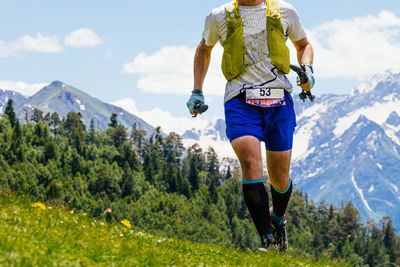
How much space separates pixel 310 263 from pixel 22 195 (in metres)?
3.71

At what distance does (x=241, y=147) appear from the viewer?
22.4ft

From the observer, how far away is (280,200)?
8078mm

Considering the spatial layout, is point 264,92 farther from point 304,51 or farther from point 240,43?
point 304,51

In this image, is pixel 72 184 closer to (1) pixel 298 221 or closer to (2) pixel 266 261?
(1) pixel 298 221

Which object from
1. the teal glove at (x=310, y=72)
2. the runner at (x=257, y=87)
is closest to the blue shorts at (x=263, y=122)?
the runner at (x=257, y=87)

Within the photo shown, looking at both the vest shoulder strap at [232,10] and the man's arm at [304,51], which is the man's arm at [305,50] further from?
the vest shoulder strap at [232,10]

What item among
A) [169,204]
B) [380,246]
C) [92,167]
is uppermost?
[92,167]

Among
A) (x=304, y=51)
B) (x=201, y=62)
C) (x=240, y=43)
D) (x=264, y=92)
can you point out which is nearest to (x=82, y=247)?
(x=264, y=92)

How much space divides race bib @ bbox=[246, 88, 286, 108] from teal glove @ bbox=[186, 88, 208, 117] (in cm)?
69

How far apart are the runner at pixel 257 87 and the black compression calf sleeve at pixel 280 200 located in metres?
0.69

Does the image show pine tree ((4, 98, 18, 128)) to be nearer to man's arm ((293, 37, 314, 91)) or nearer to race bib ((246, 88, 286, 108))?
man's arm ((293, 37, 314, 91))

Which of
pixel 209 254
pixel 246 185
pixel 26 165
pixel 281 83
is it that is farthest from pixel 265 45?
pixel 26 165

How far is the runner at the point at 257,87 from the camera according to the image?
7.07 meters

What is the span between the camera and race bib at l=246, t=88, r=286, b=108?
23.4 feet
